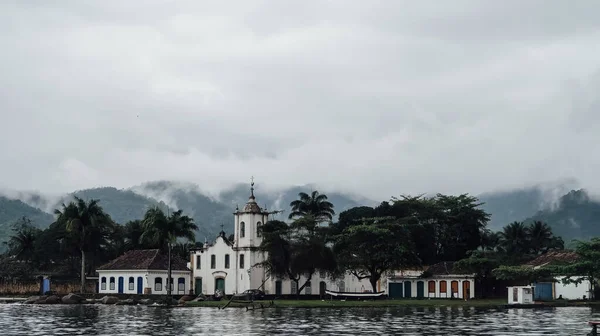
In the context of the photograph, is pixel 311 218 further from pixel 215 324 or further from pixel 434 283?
pixel 215 324

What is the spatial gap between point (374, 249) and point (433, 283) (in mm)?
13116

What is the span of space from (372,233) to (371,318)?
3406cm

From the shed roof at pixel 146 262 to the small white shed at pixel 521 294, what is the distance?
1720 inches

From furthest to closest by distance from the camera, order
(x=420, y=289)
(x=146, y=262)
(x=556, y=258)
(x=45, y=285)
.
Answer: (x=45, y=285)
(x=146, y=262)
(x=420, y=289)
(x=556, y=258)

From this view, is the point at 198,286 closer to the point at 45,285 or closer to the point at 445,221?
the point at 45,285

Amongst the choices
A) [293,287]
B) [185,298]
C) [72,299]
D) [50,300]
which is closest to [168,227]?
[185,298]

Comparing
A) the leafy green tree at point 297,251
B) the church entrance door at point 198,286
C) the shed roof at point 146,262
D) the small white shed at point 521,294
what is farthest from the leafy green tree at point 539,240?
the shed roof at point 146,262

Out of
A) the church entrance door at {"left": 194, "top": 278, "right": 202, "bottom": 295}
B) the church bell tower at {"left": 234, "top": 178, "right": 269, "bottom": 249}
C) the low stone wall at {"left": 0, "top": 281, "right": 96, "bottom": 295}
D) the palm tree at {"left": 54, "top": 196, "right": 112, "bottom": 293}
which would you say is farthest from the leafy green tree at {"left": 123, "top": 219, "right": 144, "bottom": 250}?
the church bell tower at {"left": 234, "top": 178, "right": 269, "bottom": 249}

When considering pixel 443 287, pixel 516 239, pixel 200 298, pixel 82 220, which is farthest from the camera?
pixel 516 239

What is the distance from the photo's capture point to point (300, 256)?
92.1 metres

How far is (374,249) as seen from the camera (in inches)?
3563

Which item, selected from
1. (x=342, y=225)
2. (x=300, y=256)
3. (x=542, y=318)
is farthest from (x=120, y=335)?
(x=342, y=225)

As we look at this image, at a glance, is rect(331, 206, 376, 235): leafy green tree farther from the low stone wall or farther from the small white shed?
the small white shed

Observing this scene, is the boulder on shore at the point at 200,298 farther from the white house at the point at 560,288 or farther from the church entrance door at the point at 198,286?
the white house at the point at 560,288
